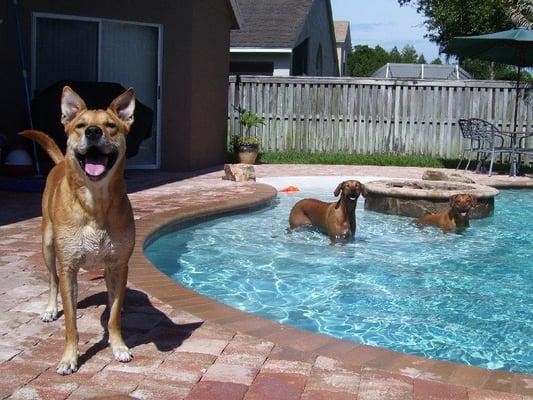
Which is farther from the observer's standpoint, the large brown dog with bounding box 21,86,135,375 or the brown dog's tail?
the brown dog's tail

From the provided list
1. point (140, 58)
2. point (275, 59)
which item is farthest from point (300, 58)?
point (140, 58)

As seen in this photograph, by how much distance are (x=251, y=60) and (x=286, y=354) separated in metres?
17.7

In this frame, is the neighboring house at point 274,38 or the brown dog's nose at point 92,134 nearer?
the brown dog's nose at point 92,134

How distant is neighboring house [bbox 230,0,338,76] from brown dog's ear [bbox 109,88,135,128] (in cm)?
1624

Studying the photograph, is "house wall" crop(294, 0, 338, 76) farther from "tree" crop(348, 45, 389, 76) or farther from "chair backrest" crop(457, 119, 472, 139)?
"tree" crop(348, 45, 389, 76)

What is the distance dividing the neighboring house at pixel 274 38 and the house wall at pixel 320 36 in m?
0.03

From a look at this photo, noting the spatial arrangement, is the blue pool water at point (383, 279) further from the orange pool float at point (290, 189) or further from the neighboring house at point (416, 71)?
the neighboring house at point (416, 71)

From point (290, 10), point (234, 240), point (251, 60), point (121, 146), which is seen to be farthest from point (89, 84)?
point (290, 10)

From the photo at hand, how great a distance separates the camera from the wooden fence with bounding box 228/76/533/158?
16859 millimetres

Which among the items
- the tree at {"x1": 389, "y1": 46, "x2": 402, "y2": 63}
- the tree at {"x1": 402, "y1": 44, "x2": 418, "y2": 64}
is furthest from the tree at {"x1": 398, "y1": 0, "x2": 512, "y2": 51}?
the tree at {"x1": 402, "y1": 44, "x2": 418, "y2": 64}

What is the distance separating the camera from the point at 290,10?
2186 centimetres

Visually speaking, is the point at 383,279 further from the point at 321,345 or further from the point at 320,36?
the point at 320,36

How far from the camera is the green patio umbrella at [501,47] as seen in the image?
13422 mm

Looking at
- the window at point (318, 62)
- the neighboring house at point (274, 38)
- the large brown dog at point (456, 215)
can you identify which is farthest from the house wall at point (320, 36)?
the large brown dog at point (456, 215)
